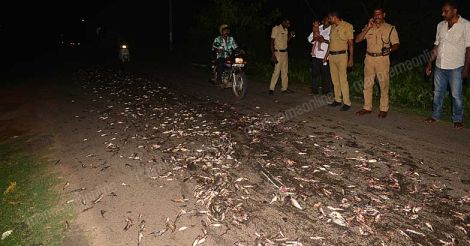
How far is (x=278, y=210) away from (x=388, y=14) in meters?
19.7

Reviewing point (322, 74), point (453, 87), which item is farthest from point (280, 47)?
point (453, 87)

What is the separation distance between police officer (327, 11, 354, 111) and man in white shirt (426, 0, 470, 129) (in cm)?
196

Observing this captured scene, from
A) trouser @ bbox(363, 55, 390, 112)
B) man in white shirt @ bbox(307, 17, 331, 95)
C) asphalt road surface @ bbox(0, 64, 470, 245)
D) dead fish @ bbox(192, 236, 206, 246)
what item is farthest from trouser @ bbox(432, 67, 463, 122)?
dead fish @ bbox(192, 236, 206, 246)

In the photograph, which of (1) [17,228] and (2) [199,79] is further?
(2) [199,79]

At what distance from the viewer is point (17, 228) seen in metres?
4.49

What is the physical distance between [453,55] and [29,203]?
7.90 metres

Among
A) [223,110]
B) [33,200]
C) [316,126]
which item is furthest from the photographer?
[223,110]

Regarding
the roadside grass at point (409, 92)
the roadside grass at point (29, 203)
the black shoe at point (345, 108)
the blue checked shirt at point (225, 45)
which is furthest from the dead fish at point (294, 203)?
the blue checked shirt at point (225, 45)

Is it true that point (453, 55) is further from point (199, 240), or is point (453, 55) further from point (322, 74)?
point (199, 240)

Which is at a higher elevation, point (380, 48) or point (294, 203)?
point (380, 48)

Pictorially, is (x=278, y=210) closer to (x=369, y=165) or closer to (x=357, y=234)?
(x=357, y=234)

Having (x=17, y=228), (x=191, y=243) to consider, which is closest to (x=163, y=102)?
(x=17, y=228)

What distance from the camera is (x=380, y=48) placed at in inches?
325

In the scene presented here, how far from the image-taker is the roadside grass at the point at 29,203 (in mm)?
4273
